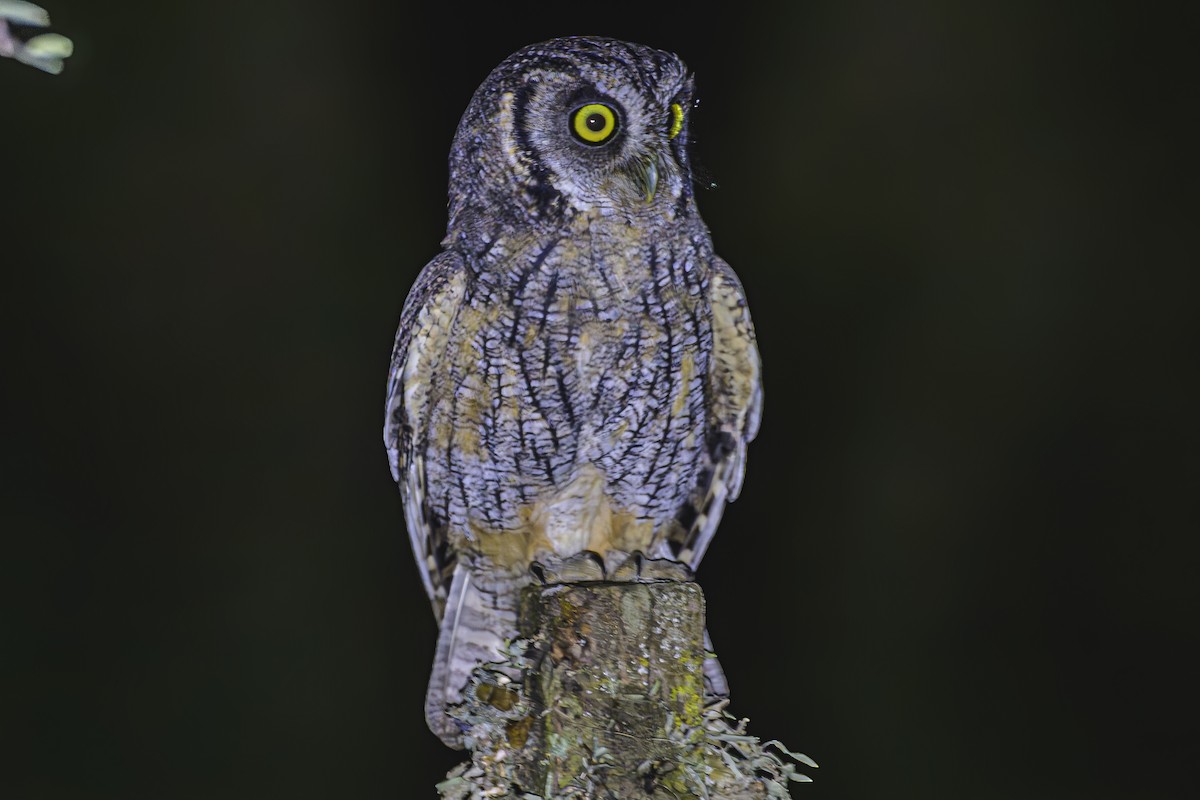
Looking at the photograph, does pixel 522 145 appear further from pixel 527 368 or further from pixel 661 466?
pixel 661 466

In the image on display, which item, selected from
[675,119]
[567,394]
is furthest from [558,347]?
[675,119]

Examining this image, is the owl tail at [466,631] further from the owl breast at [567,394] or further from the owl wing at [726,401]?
the owl wing at [726,401]

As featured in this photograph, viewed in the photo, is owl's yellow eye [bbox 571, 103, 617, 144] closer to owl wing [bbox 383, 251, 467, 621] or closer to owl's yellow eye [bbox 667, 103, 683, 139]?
owl's yellow eye [bbox 667, 103, 683, 139]

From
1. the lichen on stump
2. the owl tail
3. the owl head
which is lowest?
the owl tail

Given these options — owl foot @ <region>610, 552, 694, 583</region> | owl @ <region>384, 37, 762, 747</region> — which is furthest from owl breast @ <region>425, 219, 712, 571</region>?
owl foot @ <region>610, 552, 694, 583</region>

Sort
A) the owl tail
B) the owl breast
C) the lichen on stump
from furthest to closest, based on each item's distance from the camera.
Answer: the owl tail, the owl breast, the lichen on stump

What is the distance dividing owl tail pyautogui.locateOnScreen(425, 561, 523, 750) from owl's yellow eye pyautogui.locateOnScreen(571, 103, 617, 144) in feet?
2.49

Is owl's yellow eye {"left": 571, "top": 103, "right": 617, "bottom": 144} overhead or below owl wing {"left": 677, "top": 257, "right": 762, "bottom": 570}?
overhead

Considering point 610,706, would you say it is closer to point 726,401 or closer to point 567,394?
point 567,394

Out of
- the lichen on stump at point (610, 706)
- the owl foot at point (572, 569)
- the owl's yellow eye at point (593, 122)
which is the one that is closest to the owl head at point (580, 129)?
the owl's yellow eye at point (593, 122)

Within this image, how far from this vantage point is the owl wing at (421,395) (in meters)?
1.55

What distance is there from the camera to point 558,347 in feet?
4.88

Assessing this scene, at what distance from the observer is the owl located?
57.1 inches

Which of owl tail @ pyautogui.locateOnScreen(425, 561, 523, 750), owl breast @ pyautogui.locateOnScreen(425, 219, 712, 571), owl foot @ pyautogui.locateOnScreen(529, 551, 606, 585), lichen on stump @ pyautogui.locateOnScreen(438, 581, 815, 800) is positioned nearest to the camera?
lichen on stump @ pyautogui.locateOnScreen(438, 581, 815, 800)
